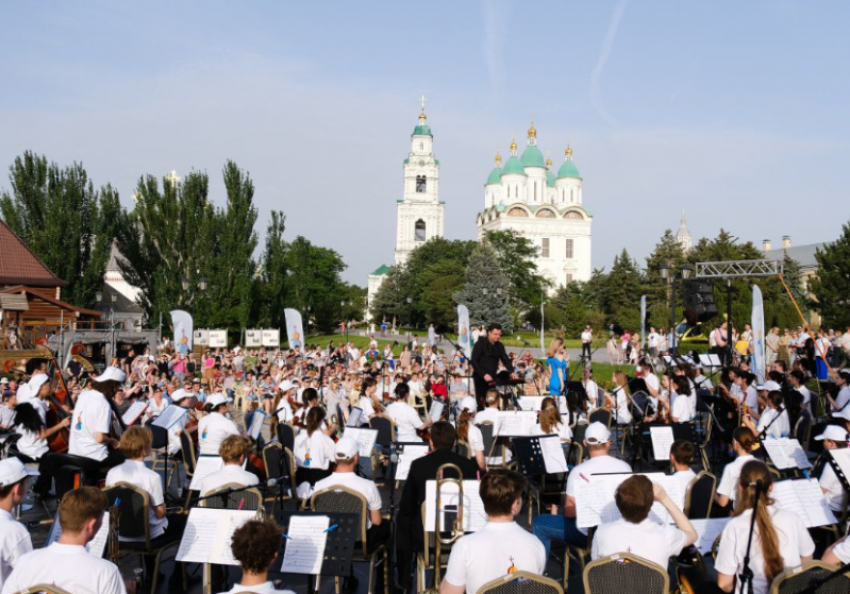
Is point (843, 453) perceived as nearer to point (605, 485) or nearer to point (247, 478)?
point (605, 485)

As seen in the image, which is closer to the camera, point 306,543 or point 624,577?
point 624,577

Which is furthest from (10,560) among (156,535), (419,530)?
(419,530)

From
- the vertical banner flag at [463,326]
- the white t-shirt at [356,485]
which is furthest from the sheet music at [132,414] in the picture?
the vertical banner flag at [463,326]

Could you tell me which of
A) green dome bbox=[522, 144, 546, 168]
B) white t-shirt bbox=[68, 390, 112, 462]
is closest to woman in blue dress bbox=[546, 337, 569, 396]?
white t-shirt bbox=[68, 390, 112, 462]

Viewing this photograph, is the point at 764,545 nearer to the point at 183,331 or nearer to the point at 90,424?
the point at 90,424

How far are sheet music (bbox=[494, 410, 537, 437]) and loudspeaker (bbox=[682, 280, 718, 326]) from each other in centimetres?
1114

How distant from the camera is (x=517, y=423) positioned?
9.37 m

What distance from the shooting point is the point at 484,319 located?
59969 mm

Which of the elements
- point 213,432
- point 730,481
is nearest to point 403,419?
point 213,432

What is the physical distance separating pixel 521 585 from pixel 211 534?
2.25m

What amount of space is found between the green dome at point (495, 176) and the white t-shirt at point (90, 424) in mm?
104865

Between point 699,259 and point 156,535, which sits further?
point 699,259

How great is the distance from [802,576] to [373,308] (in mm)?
90196

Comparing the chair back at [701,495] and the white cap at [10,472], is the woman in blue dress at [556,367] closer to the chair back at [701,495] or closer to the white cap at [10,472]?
the chair back at [701,495]
